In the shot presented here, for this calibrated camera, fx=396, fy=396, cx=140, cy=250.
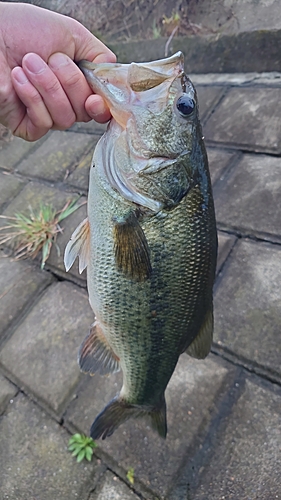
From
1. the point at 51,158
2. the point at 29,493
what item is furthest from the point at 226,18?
the point at 29,493

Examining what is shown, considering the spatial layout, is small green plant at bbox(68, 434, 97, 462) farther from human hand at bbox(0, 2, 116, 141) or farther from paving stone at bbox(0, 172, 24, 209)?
paving stone at bbox(0, 172, 24, 209)

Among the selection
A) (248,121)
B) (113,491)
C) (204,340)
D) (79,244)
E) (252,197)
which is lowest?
(113,491)

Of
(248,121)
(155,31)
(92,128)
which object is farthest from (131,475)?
(155,31)

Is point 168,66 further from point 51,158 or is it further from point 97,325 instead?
point 51,158

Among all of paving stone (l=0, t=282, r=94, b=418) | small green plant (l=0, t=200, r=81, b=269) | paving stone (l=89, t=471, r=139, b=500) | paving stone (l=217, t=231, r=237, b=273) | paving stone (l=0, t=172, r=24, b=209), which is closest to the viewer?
paving stone (l=89, t=471, r=139, b=500)

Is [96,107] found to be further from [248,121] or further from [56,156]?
[56,156]

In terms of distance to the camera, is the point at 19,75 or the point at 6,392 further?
the point at 6,392

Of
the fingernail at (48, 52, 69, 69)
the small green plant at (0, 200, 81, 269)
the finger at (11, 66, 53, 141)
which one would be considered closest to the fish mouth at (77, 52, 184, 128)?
the fingernail at (48, 52, 69, 69)
